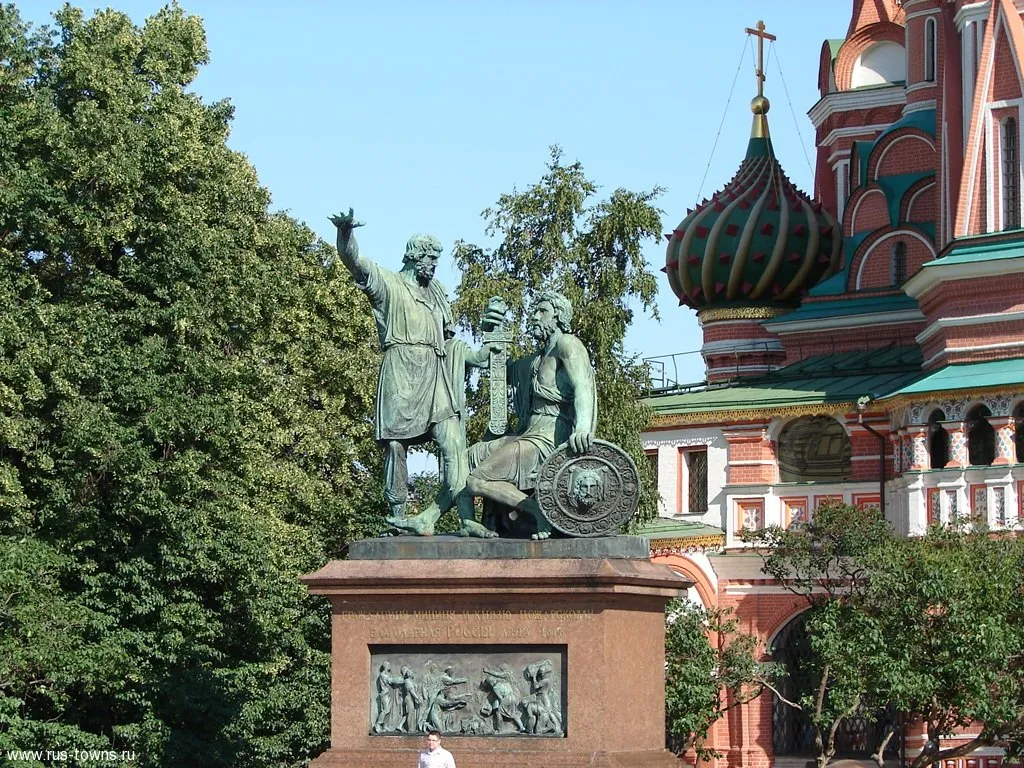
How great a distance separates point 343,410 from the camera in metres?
39.8

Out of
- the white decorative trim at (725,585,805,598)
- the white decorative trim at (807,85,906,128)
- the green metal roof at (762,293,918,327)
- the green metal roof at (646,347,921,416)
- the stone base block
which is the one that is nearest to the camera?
the stone base block

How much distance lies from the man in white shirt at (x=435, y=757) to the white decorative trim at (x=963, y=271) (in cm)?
2152

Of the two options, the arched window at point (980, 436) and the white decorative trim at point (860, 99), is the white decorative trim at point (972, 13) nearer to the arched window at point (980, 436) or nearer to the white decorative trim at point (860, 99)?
the arched window at point (980, 436)

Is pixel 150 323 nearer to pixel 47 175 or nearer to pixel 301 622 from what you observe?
pixel 47 175

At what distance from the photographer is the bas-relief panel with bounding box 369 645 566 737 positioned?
19297 mm

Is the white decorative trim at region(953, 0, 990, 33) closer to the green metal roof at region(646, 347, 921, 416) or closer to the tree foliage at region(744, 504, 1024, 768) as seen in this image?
the green metal roof at region(646, 347, 921, 416)

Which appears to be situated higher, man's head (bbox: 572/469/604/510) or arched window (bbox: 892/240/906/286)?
arched window (bbox: 892/240/906/286)

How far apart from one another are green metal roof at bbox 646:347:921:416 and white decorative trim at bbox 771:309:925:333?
549mm

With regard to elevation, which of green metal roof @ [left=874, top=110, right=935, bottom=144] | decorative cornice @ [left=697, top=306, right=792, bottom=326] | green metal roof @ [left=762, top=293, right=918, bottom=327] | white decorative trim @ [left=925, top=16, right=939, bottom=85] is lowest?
green metal roof @ [left=762, top=293, right=918, bottom=327]

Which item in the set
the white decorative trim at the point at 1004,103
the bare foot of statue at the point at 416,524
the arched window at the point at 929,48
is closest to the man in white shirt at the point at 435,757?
the bare foot of statue at the point at 416,524

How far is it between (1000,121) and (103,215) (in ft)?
50.6

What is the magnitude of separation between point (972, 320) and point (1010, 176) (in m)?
2.71

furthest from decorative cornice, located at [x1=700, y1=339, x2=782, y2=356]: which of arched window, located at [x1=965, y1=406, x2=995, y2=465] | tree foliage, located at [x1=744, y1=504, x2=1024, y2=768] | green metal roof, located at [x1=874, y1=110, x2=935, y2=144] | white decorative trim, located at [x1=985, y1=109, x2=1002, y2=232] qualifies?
tree foliage, located at [x1=744, y1=504, x2=1024, y2=768]

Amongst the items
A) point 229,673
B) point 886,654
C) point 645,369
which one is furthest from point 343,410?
point 886,654
